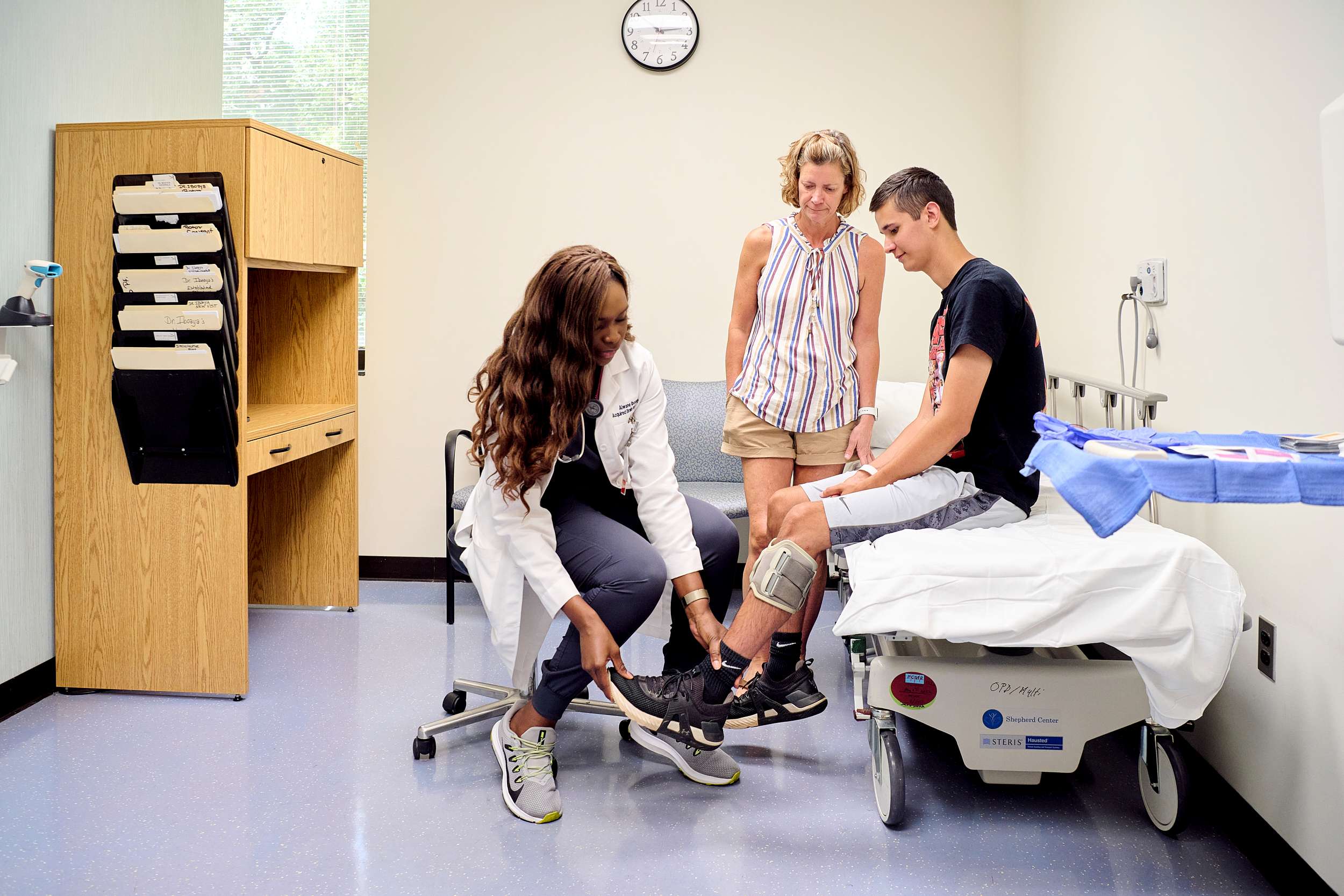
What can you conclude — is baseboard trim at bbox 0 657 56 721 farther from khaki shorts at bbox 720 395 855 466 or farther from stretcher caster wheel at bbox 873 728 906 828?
stretcher caster wheel at bbox 873 728 906 828

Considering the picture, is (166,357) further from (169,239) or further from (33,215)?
(33,215)

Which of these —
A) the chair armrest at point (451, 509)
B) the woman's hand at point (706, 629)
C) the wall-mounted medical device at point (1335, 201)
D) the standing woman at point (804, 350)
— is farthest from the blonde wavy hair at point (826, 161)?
the chair armrest at point (451, 509)

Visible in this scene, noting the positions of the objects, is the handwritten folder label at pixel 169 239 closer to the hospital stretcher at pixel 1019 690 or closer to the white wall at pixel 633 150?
the white wall at pixel 633 150

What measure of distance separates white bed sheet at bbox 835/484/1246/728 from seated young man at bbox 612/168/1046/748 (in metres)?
0.21

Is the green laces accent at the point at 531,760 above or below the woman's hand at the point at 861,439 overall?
below

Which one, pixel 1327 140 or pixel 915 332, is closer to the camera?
pixel 1327 140

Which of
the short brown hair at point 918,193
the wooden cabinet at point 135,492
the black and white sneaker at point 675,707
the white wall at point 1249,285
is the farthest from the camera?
the wooden cabinet at point 135,492

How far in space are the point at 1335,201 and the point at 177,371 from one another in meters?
2.57

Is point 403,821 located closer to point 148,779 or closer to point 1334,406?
point 148,779

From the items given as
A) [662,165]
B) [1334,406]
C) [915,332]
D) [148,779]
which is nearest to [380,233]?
[662,165]

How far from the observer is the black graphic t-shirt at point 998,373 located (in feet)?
7.02

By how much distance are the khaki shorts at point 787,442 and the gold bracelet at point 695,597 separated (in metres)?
0.55

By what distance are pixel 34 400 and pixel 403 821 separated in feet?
5.19

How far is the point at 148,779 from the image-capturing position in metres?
2.28
